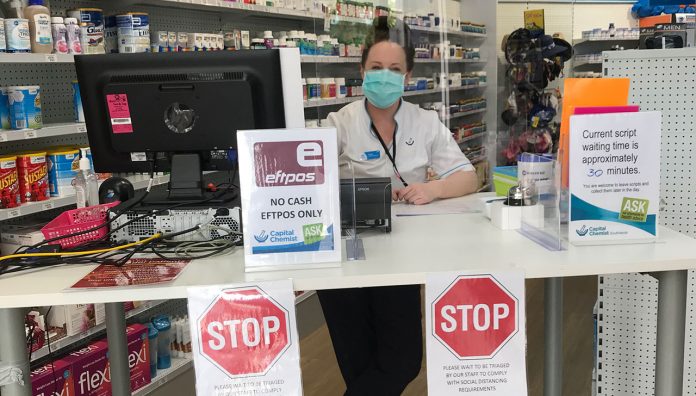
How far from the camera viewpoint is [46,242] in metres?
1.84

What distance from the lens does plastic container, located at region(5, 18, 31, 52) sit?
109 inches

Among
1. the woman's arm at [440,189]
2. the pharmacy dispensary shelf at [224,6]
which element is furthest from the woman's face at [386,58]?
the pharmacy dispensary shelf at [224,6]

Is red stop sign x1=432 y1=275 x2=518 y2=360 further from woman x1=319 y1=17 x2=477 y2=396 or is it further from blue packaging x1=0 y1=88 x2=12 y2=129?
blue packaging x1=0 y1=88 x2=12 y2=129

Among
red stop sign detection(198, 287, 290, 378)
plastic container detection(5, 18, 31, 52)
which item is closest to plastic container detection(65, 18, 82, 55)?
plastic container detection(5, 18, 31, 52)

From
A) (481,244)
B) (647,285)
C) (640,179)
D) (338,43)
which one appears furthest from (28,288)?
(338,43)

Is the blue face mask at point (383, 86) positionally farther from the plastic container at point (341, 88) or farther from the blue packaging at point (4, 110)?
the plastic container at point (341, 88)

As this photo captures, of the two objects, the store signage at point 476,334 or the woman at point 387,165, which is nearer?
the store signage at point 476,334

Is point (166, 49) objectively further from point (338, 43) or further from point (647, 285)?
point (647, 285)

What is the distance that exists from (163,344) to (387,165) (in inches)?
65.0

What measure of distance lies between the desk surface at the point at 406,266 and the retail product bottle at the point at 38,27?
148 cm

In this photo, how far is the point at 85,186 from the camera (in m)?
2.29

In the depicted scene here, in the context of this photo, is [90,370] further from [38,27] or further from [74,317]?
[38,27]

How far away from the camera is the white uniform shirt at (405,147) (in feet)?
9.20

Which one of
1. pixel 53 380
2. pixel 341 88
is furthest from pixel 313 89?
pixel 53 380
